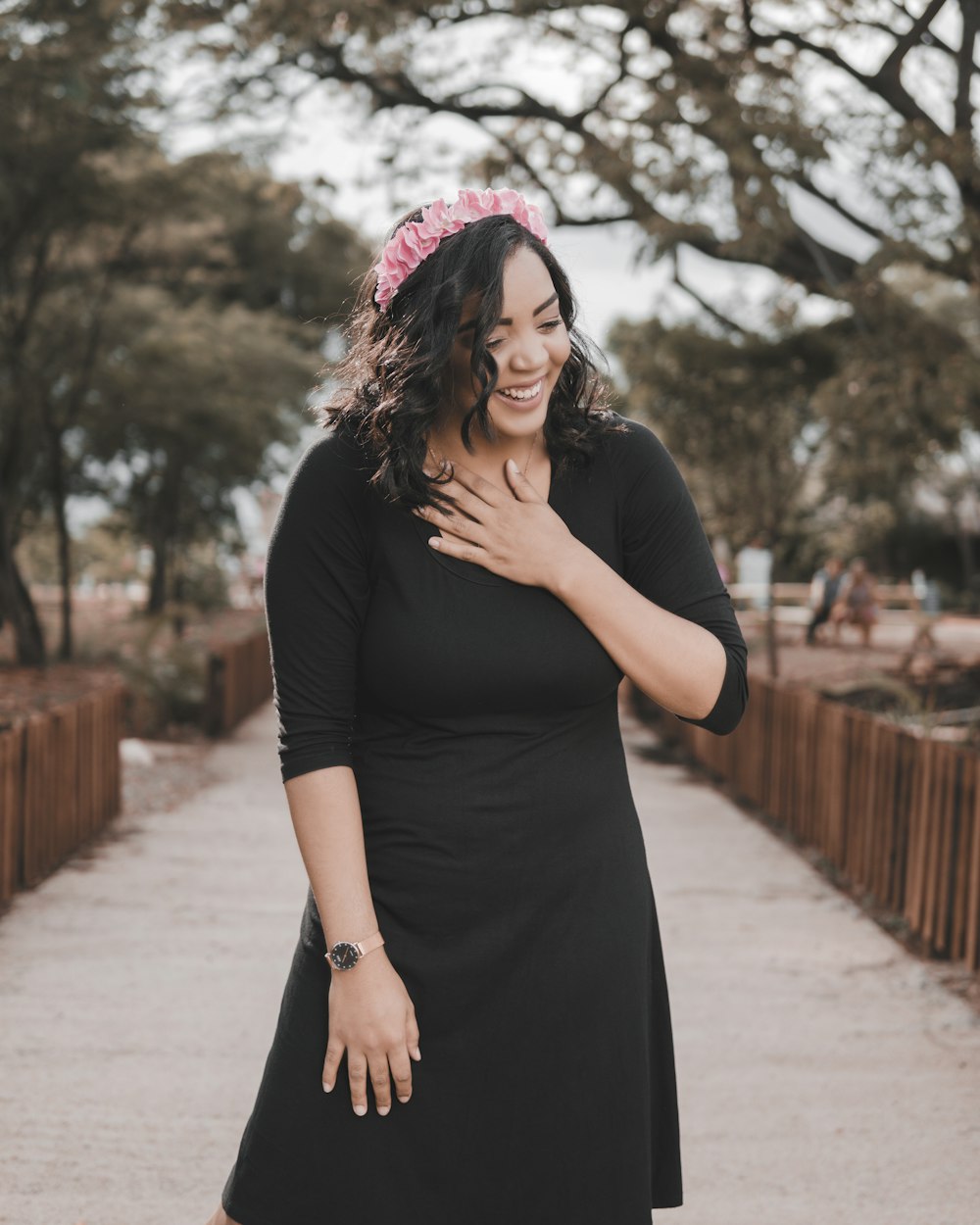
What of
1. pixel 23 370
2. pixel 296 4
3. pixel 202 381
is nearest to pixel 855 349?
pixel 296 4

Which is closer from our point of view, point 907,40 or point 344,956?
point 344,956

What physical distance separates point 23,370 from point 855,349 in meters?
9.30

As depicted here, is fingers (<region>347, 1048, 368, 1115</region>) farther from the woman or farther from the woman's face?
the woman's face

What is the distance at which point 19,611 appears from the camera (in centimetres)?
1683

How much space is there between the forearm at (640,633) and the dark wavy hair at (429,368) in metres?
0.22

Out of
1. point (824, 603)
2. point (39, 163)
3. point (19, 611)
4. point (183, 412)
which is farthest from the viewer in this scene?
point (824, 603)

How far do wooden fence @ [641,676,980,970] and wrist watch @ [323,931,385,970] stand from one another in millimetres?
4269

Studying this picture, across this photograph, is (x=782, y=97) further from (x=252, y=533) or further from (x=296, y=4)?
(x=252, y=533)

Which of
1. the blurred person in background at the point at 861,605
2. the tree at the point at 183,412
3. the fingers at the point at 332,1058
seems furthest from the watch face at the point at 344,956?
the blurred person in background at the point at 861,605

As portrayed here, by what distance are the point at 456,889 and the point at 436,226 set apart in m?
0.91

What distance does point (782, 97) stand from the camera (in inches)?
472

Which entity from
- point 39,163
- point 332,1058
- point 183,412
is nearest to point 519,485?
point 332,1058

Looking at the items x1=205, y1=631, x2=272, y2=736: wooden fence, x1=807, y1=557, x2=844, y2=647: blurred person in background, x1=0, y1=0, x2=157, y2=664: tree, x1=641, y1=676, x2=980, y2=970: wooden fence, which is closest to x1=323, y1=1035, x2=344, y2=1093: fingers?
x1=641, y1=676, x2=980, y2=970: wooden fence

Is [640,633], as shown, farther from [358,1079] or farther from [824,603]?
[824,603]
